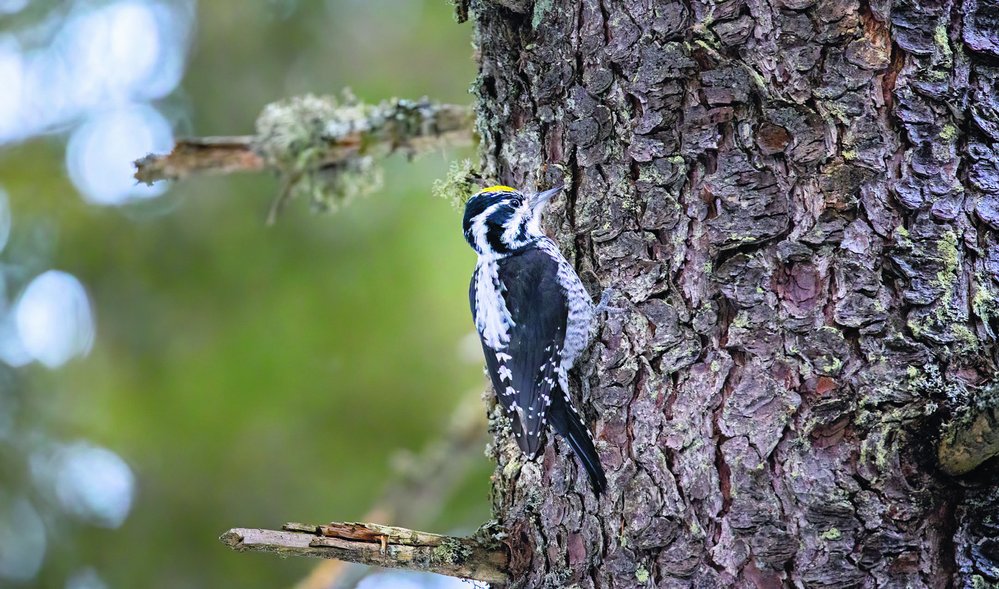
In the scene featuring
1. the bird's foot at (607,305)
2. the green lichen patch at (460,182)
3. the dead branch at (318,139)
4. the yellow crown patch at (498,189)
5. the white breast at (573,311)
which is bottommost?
the bird's foot at (607,305)

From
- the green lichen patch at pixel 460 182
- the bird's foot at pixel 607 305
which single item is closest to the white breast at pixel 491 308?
the green lichen patch at pixel 460 182

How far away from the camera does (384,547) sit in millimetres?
2244

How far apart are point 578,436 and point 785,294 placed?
660 millimetres

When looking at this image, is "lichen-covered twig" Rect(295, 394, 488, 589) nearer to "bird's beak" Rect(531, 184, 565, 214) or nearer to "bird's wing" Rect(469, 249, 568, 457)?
"bird's wing" Rect(469, 249, 568, 457)

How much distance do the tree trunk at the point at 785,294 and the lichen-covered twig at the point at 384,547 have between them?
0.11 m

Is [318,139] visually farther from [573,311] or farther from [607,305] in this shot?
[607,305]

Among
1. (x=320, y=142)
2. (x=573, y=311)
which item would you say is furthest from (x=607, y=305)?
(x=320, y=142)

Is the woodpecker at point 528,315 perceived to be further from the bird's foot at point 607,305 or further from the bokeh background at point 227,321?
the bokeh background at point 227,321

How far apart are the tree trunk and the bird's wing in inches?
7.1

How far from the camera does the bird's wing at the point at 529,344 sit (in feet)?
8.87

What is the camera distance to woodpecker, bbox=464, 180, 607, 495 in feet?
8.64

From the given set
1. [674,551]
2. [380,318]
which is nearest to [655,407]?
[674,551]

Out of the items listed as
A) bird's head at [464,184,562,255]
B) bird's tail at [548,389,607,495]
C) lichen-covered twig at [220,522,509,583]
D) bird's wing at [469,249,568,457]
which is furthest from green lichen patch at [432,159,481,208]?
lichen-covered twig at [220,522,509,583]

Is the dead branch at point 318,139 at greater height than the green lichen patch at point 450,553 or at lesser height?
A: greater
